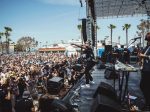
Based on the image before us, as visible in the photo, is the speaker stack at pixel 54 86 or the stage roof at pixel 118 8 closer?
the speaker stack at pixel 54 86

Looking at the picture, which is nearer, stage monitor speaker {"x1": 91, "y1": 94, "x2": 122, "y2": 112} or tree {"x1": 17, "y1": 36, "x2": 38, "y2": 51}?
stage monitor speaker {"x1": 91, "y1": 94, "x2": 122, "y2": 112}

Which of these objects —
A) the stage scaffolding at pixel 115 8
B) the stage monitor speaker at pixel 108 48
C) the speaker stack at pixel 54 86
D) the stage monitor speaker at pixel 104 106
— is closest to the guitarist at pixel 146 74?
the stage monitor speaker at pixel 104 106

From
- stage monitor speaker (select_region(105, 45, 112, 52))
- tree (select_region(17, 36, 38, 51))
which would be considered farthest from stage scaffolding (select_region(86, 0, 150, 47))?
tree (select_region(17, 36, 38, 51))

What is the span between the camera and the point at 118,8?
34.1 metres

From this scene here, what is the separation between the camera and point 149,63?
17.9 ft

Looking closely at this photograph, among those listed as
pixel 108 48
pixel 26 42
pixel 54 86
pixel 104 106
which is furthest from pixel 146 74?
pixel 26 42

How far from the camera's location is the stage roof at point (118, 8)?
98.0ft

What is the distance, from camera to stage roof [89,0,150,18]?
29.9m

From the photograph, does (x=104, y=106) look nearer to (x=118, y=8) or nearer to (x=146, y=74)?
(x=146, y=74)

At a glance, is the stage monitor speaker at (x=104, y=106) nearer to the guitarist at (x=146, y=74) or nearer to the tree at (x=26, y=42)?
the guitarist at (x=146, y=74)

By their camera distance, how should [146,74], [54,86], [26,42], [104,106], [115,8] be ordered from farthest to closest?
[26,42]
[115,8]
[54,86]
[146,74]
[104,106]

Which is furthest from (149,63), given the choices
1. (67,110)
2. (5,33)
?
(5,33)

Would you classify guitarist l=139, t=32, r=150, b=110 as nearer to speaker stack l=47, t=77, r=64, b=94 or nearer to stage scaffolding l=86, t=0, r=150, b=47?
speaker stack l=47, t=77, r=64, b=94

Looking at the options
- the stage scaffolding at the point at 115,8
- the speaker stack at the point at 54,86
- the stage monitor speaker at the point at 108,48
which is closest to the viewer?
the speaker stack at the point at 54,86
